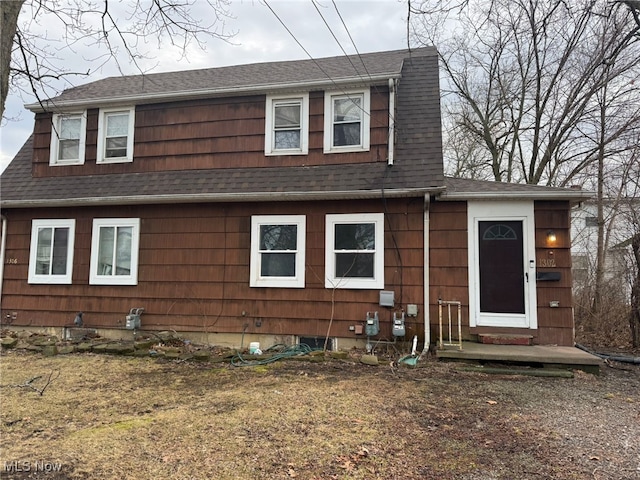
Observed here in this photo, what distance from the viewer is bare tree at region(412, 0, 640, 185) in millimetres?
9727

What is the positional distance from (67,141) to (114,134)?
1.12m

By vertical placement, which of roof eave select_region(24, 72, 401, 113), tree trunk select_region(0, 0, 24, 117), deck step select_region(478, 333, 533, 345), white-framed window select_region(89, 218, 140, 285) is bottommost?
deck step select_region(478, 333, 533, 345)

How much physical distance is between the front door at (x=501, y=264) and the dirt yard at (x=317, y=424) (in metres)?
1.28

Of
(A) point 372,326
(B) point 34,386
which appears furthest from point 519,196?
(B) point 34,386

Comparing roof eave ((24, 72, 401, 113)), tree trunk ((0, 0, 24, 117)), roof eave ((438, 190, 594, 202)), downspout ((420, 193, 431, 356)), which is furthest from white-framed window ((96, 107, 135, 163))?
roof eave ((438, 190, 594, 202))

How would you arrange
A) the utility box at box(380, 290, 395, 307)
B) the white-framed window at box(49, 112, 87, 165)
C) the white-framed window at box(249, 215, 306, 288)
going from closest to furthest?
the utility box at box(380, 290, 395, 307) → the white-framed window at box(249, 215, 306, 288) → the white-framed window at box(49, 112, 87, 165)

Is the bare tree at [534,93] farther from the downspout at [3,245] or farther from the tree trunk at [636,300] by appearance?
the downspout at [3,245]

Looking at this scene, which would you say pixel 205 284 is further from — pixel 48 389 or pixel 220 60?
pixel 220 60

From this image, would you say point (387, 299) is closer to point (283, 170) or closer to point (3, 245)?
point (283, 170)

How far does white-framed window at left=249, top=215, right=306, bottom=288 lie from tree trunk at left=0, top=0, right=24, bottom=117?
451 centimetres

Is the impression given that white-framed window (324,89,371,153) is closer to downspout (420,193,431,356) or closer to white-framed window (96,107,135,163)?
downspout (420,193,431,356)

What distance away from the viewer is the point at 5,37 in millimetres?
2945

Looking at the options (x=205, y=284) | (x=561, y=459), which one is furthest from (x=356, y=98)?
(x=561, y=459)

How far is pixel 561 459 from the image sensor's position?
2.96 m
